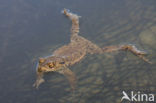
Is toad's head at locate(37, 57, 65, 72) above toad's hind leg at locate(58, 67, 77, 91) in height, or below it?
above

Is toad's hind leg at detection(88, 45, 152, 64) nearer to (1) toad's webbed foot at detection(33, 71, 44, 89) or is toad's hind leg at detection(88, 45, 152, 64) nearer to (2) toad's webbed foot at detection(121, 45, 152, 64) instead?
(2) toad's webbed foot at detection(121, 45, 152, 64)

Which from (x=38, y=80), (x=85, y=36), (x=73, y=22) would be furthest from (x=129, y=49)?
(x=38, y=80)

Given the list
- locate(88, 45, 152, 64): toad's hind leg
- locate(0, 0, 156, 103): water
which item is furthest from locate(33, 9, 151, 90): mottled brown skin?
locate(0, 0, 156, 103): water

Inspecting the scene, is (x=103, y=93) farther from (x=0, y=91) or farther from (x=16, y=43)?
(x=16, y=43)

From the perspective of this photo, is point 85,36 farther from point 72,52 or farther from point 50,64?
point 50,64

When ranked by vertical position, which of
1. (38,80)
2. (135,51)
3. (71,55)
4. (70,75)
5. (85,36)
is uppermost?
(85,36)
